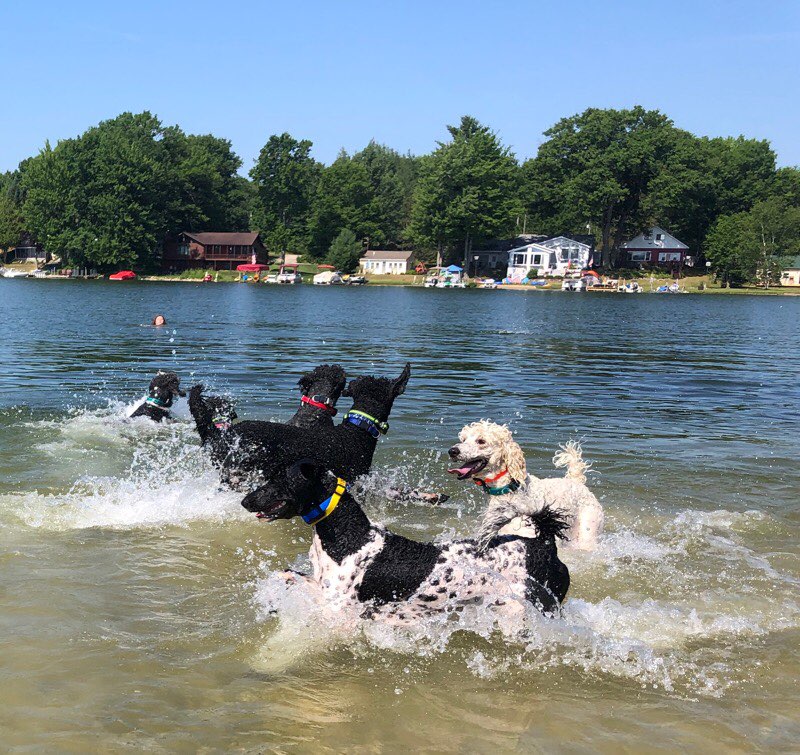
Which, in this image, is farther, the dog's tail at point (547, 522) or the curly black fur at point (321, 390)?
the curly black fur at point (321, 390)

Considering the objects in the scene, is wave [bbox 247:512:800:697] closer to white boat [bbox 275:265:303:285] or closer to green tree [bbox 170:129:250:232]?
white boat [bbox 275:265:303:285]

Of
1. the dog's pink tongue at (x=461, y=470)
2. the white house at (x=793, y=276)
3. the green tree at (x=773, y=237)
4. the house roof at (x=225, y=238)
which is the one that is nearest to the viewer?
the dog's pink tongue at (x=461, y=470)

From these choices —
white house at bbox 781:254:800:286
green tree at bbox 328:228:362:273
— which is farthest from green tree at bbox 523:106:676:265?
green tree at bbox 328:228:362:273

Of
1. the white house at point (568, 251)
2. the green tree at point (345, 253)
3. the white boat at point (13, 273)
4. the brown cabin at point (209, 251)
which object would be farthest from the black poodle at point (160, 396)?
the white boat at point (13, 273)

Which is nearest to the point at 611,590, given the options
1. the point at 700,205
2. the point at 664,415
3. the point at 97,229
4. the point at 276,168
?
the point at 664,415

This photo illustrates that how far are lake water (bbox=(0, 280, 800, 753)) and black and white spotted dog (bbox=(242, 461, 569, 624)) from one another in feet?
0.82

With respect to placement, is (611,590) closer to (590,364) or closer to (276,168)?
(590,364)

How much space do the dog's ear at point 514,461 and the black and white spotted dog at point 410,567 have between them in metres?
0.72

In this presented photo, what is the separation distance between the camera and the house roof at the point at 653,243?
99.2m

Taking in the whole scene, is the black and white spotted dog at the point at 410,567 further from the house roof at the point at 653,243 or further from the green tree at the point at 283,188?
the green tree at the point at 283,188

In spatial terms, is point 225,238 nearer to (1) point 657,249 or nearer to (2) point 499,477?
(1) point 657,249

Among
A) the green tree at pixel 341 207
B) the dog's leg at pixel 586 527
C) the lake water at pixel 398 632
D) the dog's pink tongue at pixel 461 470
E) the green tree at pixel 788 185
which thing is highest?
the green tree at pixel 788 185

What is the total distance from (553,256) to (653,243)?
44.9 feet

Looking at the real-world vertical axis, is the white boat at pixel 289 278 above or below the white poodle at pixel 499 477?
above
